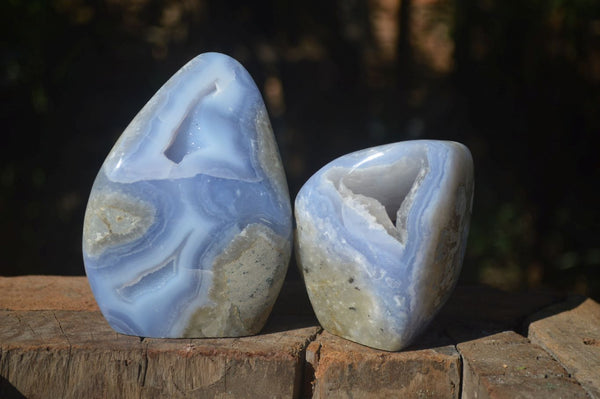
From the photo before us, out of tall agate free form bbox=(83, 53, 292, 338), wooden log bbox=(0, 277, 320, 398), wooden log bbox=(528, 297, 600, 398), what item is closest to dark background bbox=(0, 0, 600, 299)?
wooden log bbox=(528, 297, 600, 398)

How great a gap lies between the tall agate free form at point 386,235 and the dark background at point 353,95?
1.13m

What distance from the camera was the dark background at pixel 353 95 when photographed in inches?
94.1

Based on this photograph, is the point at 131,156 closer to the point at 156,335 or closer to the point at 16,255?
the point at 156,335

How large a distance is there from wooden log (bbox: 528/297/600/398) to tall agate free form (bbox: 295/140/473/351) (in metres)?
0.27

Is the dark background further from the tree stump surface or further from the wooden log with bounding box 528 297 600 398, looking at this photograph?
the tree stump surface

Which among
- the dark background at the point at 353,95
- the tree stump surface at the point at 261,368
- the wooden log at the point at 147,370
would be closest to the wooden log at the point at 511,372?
the tree stump surface at the point at 261,368

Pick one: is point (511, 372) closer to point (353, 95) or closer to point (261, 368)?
point (261, 368)

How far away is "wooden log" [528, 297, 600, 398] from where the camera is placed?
51.1 inches

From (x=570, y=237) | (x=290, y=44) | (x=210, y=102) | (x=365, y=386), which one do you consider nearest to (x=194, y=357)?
(x=365, y=386)

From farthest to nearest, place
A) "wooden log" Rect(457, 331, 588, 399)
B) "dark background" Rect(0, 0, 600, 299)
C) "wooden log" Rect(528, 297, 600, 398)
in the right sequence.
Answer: "dark background" Rect(0, 0, 600, 299) < "wooden log" Rect(528, 297, 600, 398) < "wooden log" Rect(457, 331, 588, 399)

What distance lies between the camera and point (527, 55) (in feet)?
8.14

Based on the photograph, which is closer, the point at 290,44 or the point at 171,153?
the point at 171,153

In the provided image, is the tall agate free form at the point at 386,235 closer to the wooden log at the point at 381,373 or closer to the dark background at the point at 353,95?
the wooden log at the point at 381,373

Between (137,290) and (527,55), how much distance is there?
1738 millimetres
